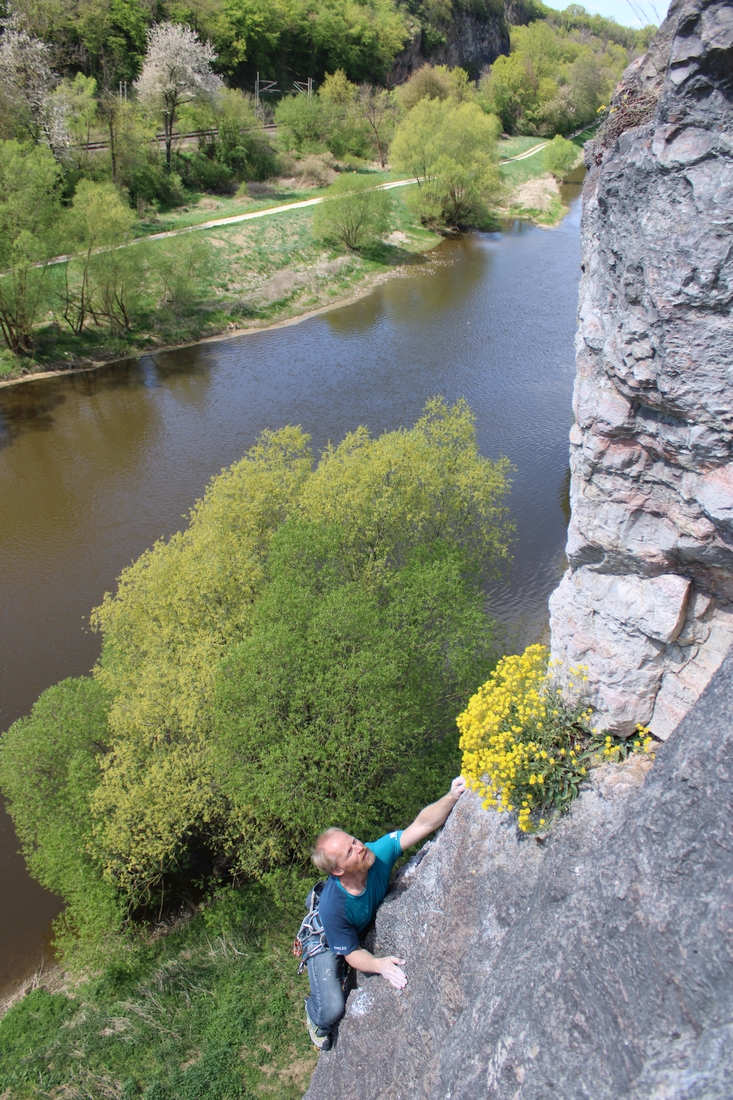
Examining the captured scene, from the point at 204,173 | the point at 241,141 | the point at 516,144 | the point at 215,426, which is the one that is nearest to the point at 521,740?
the point at 215,426

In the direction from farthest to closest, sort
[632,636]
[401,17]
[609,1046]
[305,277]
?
1. [401,17]
2. [305,277]
3. [632,636]
4. [609,1046]

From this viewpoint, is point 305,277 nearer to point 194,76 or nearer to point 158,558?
point 194,76

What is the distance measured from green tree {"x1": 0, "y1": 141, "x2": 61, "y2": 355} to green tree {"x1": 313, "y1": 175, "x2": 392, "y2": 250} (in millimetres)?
20911

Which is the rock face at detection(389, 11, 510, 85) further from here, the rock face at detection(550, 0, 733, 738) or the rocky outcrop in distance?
the rock face at detection(550, 0, 733, 738)

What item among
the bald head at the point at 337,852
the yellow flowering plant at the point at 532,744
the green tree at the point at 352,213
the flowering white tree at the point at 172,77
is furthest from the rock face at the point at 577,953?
the flowering white tree at the point at 172,77

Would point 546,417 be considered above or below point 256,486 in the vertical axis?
below

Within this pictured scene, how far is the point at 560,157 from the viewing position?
72.1 meters

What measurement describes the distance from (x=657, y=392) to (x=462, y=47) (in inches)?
4742

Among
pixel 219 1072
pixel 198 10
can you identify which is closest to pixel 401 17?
pixel 198 10

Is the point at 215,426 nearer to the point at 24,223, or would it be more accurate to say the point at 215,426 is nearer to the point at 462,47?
the point at 24,223

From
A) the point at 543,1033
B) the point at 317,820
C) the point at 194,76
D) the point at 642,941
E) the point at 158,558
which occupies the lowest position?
the point at 317,820

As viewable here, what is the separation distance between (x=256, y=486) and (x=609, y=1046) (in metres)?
14.5

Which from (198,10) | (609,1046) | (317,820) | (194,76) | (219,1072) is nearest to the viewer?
(609,1046)

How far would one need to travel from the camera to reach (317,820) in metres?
11.8
